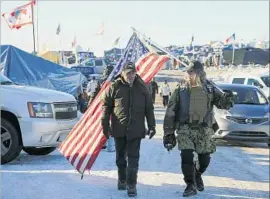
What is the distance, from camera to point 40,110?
27.5ft

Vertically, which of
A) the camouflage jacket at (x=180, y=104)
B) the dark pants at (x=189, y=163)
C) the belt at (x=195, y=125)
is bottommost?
the dark pants at (x=189, y=163)

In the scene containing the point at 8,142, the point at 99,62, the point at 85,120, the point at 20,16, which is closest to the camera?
the point at 85,120

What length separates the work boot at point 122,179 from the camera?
6.55 m

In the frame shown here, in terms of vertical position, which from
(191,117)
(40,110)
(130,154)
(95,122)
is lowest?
(130,154)

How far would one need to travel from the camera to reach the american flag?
21.7 ft

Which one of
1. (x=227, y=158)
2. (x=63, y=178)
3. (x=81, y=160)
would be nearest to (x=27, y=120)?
(x=63, y=178)

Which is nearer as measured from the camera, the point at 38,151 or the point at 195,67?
the point at 195,67

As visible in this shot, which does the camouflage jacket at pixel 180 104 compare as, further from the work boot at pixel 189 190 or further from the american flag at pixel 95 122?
the work boot at pixel 189 190

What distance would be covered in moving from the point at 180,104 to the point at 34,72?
40.1 feet

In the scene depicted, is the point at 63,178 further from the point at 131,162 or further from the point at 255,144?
the point at 255,144

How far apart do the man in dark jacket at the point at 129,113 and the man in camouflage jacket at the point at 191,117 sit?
0.92 feet

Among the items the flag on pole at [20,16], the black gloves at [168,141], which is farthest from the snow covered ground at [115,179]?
the flag on pole at [20,16]

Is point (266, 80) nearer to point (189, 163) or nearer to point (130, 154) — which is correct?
point (189, 163)

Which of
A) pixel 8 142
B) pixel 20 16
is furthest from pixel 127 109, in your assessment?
pixel 20 16
